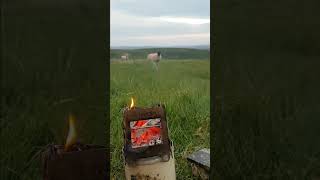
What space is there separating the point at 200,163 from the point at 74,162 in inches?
31.7

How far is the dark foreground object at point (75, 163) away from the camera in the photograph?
7.07 feet

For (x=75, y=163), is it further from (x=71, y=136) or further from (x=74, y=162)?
(x=71, y=136)

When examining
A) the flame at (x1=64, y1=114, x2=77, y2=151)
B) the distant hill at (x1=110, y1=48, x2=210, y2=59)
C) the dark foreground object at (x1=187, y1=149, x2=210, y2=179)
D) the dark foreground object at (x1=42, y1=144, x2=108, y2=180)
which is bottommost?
the dark foreground object at (x1=187, y1=149, x2=210, y2=179)

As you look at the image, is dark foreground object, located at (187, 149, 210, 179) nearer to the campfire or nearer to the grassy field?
the grassy field

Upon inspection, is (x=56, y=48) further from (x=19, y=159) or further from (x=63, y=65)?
(x=19, y=159)

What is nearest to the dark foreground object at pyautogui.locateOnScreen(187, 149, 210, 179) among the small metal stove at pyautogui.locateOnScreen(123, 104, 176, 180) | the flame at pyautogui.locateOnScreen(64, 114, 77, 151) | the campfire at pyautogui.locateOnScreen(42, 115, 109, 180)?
the small metal stove at pyautogui.locateOnScreen(123, 104, 176, 180)

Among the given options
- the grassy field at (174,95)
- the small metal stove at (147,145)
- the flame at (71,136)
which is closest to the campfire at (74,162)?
the flame at (71,136)

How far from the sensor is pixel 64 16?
254 centimetres

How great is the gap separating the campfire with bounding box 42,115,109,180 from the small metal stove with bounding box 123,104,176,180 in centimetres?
16

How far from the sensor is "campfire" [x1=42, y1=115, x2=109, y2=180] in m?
2.16

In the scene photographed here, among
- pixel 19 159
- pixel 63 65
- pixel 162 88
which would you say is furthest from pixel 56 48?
pixel 162 88

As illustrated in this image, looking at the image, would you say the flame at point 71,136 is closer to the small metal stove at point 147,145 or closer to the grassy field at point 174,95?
the small metal stove at point 147,145

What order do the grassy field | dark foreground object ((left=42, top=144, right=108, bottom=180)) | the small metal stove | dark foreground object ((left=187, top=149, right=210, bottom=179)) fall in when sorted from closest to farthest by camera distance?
1. dark foreground object ((left=42, top=144, right=108, bottom=180))
2. the small metal stove
3. dark foreground object ((left=187, top=149, right=210, bottom=179))
4. the grassy field
